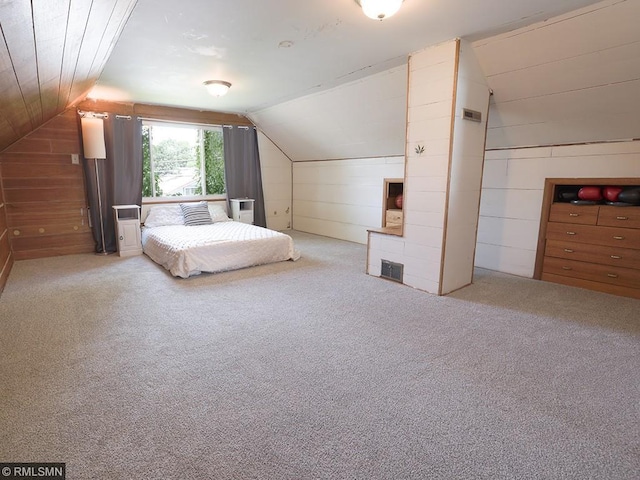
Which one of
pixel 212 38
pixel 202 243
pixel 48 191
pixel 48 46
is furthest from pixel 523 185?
pixel 48 191

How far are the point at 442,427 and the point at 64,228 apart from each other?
17.9 ft

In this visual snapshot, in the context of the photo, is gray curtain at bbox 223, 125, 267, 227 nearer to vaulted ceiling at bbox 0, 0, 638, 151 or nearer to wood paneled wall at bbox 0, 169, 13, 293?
vaulted ceiling at bbox 0, 0, 638, 151

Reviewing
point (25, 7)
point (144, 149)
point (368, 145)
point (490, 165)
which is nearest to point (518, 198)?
point (490, 165)

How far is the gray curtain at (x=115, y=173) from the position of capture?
494 centimetres

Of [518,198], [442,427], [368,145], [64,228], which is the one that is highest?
[368,145]

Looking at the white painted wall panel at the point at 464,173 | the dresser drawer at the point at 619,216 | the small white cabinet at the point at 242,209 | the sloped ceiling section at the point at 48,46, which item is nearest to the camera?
the sloped ceiling section at the point at 48,46

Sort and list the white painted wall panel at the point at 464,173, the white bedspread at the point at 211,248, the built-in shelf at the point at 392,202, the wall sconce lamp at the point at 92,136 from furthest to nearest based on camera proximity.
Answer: the built-in shelf at the point at 392,202
the wall sconce lamp at the point at 92,136
the white bedspread at the point at 211,248
the white painted wall panel at the point at 464,173

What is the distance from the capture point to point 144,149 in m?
5.57

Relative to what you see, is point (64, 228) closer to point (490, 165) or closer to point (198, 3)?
point (198, 3)

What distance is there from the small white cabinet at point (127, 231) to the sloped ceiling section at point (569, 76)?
4728 mm

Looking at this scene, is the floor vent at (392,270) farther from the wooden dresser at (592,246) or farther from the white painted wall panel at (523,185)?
the wooden dresser at (592,246)

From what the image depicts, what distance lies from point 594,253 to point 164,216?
18.5ft

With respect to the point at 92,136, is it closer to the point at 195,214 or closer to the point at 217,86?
the point at 195,214

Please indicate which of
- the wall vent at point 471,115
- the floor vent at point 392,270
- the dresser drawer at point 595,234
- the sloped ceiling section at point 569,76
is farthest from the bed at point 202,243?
the dresser drawer at point 595,234
